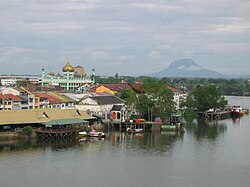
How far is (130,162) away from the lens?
26.0 m

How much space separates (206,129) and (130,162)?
58.8 feet

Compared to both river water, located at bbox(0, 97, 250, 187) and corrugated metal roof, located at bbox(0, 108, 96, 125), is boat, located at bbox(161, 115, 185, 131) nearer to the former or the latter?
river water, located at bbox(0, 97, 250, 187)

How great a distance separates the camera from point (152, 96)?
41.6 meters

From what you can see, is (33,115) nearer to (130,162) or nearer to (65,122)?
(65,122)

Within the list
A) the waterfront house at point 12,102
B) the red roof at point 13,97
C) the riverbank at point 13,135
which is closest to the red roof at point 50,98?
the red roof at point 13,97

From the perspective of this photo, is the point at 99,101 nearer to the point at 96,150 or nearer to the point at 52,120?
the point at 52,120

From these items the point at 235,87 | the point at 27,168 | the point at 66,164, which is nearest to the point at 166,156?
the point at 66,164

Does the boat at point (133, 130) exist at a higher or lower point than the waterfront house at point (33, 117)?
lower

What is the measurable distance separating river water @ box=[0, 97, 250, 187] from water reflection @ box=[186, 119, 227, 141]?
29.3 inches

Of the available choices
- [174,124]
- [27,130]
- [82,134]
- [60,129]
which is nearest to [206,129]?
[174,124]

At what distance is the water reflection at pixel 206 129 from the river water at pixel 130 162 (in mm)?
744

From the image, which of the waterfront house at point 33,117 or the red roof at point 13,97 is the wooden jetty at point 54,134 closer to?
the waterfront house at point 33,117

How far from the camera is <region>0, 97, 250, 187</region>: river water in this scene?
22.0 meters

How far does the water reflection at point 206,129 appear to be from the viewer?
124ft
